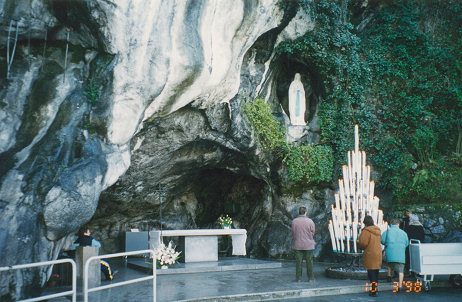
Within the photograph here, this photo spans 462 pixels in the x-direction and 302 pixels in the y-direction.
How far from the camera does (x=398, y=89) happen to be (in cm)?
1437

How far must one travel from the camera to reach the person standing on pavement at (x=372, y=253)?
748 cm

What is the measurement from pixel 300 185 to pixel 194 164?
337 centimetres

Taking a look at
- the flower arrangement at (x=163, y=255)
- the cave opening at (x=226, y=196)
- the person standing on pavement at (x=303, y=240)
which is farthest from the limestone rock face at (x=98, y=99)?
the person standing on pavement at (x=303, y=240)

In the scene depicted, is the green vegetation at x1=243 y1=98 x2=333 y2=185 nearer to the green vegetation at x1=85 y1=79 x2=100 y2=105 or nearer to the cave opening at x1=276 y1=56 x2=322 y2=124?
the cave opening at x1=276 y1=56 x2=322 y2=124

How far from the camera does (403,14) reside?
48.2ft

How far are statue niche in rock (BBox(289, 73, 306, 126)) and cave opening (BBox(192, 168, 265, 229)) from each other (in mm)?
2309

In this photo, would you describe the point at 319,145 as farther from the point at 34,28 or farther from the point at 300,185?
the point at 34,28

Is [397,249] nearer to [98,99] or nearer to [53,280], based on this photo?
[98,99]

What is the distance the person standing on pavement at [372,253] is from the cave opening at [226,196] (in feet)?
23.9

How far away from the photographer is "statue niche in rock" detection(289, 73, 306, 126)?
1445cm

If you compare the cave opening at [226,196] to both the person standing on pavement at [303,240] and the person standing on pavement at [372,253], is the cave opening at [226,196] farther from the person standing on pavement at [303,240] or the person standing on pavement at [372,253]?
the person standing on pavement at [372,253]

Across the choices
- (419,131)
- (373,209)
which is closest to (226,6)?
(373,209)

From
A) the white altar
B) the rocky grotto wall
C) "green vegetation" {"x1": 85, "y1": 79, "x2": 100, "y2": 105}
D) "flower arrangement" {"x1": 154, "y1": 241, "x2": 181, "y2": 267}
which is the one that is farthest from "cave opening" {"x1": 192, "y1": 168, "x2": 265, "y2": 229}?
"green vegetation" {"x1": 85, "y1": 79, "x2": 100, "y2": 105}

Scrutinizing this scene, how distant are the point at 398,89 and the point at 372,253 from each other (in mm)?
8300
